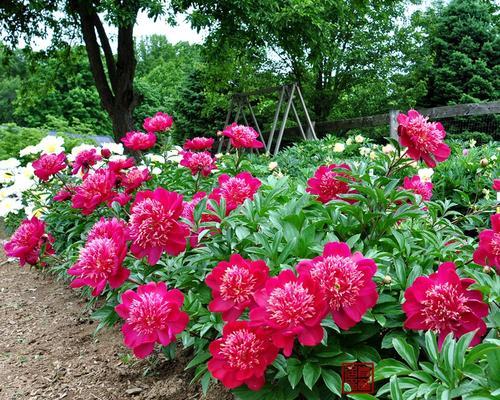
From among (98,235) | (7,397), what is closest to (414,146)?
(98,235)

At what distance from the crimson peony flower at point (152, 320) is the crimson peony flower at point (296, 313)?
302mm

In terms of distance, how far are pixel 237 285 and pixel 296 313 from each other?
0.22m

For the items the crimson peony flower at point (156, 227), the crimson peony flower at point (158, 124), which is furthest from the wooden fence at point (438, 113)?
the crimson peony flower at point (156, 227)

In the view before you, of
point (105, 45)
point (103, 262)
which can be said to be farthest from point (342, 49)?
point (103, 262)

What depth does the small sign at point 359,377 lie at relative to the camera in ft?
3.61

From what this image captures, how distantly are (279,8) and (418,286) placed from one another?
25.4 feet

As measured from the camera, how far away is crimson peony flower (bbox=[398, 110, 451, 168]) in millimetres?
1446

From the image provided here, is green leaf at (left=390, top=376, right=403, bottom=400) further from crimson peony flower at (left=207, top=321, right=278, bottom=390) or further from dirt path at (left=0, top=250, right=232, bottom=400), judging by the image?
dirt path at (left=0, top=250, right=232, bottom=400)

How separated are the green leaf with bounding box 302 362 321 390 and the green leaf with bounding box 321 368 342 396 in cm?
2

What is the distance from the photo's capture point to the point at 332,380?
1263 mm

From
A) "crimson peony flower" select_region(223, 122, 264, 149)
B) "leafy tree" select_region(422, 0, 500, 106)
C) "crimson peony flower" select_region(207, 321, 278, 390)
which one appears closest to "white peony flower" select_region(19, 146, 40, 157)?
"crimson peony flower" select_region(223, 122, 264, 149)

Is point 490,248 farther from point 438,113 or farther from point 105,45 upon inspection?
point 105,45

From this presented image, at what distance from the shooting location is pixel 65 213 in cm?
307

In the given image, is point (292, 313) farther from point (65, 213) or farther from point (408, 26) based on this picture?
point (408, 26)
